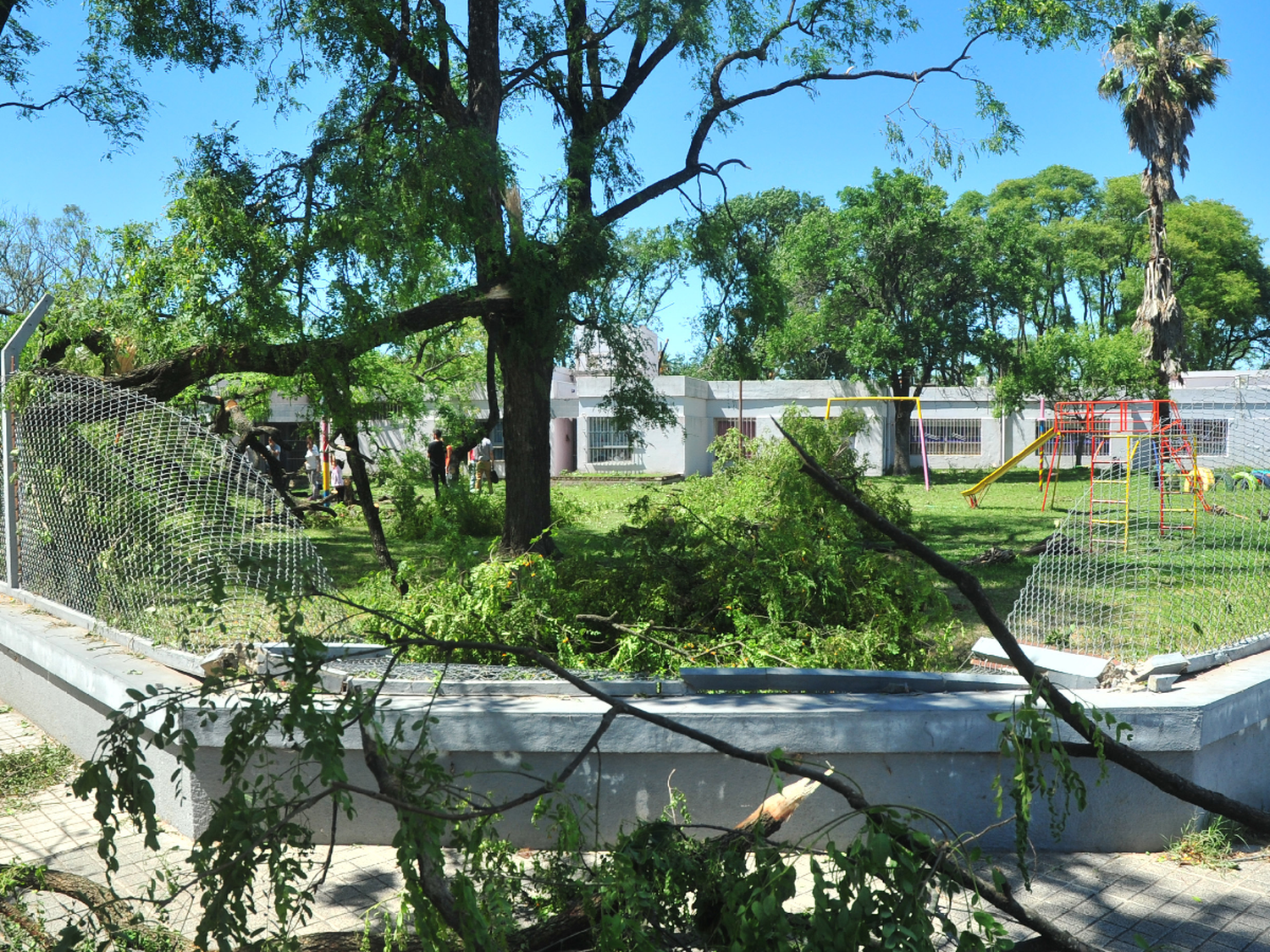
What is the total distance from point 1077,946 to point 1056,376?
97.7 ft

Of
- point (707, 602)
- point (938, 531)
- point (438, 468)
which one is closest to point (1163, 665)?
point (707, 602)

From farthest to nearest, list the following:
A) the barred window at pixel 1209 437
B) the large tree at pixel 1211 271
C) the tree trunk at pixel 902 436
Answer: the large tree at pixel 1211 271 → the tree trunk at pixel 902 436 → the barred window at pixel 1209 437

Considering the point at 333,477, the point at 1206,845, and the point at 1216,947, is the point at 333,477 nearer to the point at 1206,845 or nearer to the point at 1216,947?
the point at 1206,845

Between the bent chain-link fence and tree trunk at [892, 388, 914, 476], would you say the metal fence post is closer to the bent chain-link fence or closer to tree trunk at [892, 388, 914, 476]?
the bent chain-link fence

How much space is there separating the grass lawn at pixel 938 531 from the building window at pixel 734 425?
721cm

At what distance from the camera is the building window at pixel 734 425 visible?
31938 millimetres

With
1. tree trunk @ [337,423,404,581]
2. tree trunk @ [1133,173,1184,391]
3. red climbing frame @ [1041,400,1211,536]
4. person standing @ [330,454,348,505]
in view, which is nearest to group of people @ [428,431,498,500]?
person standing @ [330,454,348,505]

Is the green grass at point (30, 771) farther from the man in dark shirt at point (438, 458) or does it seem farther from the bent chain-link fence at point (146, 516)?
the man in dark shirt at point (438, 458)

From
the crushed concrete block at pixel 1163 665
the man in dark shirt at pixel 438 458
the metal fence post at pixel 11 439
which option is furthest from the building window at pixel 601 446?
the crushed concrete block at pixel 1163 665

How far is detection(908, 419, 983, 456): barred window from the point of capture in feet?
110

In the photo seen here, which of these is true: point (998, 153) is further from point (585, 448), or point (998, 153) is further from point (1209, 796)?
point (585, 448)

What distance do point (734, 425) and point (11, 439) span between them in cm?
2618

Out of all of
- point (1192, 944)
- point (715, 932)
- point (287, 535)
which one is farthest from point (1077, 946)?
point (287, 535)

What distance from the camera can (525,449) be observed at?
32.4ft
